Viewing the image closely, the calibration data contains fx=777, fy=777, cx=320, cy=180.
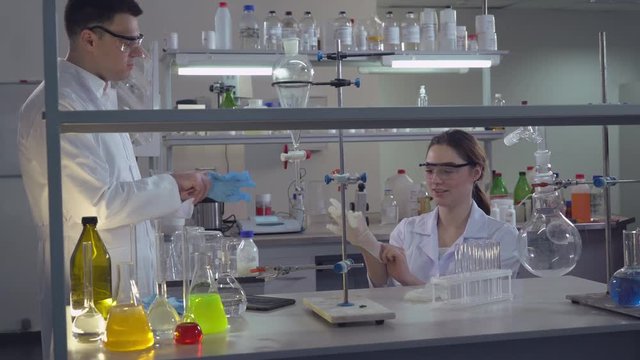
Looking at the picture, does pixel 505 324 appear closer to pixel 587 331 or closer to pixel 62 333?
pixel 587 331

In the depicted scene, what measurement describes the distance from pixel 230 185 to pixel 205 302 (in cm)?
52

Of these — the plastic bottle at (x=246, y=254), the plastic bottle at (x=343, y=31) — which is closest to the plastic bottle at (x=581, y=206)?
the plastic bottle at (x=343, y=31)

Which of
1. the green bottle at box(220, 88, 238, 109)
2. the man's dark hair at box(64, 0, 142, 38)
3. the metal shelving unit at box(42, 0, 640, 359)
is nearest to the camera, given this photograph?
the metal shelving unit at box(42, 0, 640, 359)

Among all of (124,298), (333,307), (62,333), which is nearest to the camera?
(62,333)

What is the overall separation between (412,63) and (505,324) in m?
2.95

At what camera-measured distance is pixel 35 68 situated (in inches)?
223

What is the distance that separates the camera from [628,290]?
1.82 meters

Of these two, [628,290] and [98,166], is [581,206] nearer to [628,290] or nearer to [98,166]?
[628,290]

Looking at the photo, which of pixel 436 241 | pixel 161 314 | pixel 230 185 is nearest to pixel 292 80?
pixel 230 185

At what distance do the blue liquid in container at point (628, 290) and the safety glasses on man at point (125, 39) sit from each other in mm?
1512

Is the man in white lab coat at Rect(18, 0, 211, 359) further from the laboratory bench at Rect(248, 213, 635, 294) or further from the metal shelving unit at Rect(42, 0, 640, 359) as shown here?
the laboratory bench at Rect(248, 213, 635, 294)

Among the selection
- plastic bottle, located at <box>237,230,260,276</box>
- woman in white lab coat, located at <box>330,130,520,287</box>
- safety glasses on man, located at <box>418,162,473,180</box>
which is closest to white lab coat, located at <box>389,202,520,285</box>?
woman in white lab coat, located at <box>330,130,520,287</box>

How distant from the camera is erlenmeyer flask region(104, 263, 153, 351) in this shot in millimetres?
1544

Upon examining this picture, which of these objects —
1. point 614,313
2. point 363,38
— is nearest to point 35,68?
point 363,38
